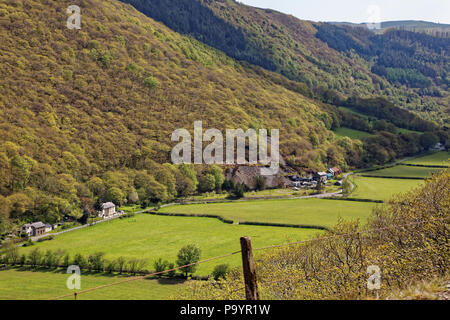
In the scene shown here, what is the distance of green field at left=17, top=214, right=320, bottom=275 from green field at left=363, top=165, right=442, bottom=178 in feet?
201

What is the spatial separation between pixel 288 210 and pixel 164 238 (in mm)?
25484

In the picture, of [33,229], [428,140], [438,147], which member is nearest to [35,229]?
[33,229]

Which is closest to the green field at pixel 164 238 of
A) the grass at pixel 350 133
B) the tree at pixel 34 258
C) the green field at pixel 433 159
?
the tree at pixel 34 258

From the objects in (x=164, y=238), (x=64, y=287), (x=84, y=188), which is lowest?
(x=64, y=287)

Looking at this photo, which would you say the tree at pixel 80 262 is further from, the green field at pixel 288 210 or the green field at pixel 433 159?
the green field at pixel 433 159

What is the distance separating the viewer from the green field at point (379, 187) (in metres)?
80.8

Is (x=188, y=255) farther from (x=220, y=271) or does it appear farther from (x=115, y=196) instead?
(x=115, y=196)

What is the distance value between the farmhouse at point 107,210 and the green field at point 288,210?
370 inches

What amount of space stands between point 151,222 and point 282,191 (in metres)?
40.3

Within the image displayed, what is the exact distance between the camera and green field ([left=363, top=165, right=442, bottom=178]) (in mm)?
106556

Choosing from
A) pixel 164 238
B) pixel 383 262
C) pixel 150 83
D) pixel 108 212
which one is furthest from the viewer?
pixel 150 83

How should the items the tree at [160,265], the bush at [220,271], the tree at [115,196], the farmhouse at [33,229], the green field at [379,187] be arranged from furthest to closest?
the green field at [379,187]
the tree at [115,196]
the farmhouse at [33,229]
the tree at [160,265]
the bush at [220,271]

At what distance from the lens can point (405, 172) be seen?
364 feet
